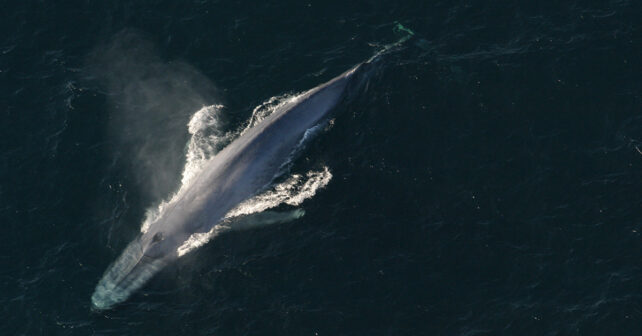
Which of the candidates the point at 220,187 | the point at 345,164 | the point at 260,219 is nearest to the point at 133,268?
the point at 220,187

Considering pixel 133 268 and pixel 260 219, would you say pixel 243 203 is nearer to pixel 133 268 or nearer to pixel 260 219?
pixel 260 219

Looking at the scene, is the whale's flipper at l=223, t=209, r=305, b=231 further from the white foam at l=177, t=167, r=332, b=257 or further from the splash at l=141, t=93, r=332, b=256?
the white foam at l=177, t=167, r=332, b=257

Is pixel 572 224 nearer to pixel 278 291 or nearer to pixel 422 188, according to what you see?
pixel 422 188

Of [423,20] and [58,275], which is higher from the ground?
[423,20]

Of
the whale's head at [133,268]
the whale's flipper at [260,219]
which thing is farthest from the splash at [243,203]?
the whale's head at [133,268]

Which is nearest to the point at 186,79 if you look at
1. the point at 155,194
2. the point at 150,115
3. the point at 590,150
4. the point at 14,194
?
the point at 150,115

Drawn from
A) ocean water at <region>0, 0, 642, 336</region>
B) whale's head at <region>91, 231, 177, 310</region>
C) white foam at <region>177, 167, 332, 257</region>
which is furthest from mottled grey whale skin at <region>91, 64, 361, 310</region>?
ocean water at <region>0, 0, 642, 336</region>
